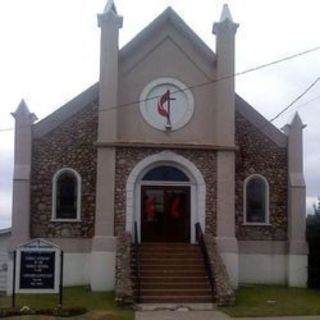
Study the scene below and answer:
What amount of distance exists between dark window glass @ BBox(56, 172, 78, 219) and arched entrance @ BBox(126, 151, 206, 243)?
8.56 feet

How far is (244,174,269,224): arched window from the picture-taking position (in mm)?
29172

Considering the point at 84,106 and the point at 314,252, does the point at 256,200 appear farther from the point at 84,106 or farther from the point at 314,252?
the point at 84,106

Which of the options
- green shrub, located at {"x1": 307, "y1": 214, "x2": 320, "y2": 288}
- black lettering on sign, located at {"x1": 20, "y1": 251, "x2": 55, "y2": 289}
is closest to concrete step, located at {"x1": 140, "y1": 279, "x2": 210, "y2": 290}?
black lettering on sign, located at {"x1": 20, "y1": 251, "x2": 55, "y2": 289}

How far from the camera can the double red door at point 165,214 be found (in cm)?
2792

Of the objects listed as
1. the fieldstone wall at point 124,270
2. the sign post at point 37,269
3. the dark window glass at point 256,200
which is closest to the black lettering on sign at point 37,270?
the sign post at point 37,269

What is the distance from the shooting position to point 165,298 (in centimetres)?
2277

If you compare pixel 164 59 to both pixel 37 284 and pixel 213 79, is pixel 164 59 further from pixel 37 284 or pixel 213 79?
pixel 37 284

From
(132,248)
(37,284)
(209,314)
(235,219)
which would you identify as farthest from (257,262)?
(37,284)

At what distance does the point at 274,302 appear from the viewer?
22.8 m

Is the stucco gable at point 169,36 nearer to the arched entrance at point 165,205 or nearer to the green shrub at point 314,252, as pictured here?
the arched entrance at point 165,205

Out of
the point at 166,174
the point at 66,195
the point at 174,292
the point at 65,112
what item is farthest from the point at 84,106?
the point at 174,292

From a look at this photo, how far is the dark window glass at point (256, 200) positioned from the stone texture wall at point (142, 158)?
2487mm

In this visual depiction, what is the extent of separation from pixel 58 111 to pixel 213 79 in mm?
6394

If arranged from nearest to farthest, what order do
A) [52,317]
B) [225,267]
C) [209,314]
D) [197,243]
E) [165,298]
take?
[52,317] < [209,314] < [165,298] < [225,267] < [197,243]
